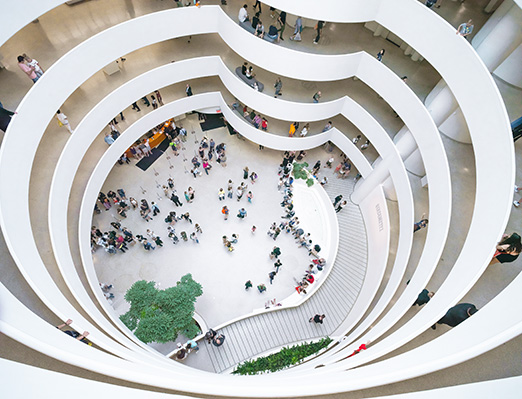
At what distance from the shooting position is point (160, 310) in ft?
38.4

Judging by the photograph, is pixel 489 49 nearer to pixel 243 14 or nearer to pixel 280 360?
pixel 243 14

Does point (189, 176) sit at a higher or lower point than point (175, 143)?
lower

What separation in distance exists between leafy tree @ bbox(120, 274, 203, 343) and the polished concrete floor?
2.51 m

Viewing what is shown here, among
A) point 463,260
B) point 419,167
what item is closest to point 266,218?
point 419,167

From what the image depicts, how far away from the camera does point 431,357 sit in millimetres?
5266

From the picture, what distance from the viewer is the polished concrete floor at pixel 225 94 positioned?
236 inches

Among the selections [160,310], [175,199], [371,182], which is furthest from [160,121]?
[371,182]

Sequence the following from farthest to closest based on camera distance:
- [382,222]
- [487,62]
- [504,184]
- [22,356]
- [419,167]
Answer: [382,222] → [419,167] → [487,62] → [504,184] → [22,356]

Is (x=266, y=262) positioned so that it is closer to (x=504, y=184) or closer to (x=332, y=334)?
(x=332, y=334)

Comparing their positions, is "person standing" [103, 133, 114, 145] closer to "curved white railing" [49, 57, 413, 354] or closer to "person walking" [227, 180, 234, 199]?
"curved white railing" [49, 57, 413, 354]

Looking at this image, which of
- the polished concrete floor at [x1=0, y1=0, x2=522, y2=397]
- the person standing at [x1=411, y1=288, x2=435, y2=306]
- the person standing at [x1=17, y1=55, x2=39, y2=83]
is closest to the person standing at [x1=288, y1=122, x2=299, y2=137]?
the polished concrete floor at [x1=0, y1=0, x2=522, y2=397]

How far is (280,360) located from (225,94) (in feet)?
47.2

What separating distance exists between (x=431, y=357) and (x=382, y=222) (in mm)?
10769

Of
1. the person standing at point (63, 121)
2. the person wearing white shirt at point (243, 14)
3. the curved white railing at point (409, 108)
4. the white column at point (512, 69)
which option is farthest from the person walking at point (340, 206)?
the person standing at point (63, 121)
